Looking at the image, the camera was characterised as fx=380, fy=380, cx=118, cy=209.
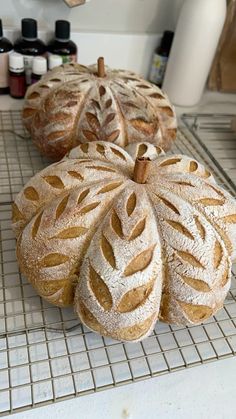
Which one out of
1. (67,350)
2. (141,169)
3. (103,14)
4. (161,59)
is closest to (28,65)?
(103,14)

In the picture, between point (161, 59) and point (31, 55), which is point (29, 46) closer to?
point (31, 55)

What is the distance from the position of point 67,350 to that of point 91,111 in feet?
1.44

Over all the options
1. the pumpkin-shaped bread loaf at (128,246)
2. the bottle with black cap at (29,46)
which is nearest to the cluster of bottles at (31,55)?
the bottle with black cap at (29,46)

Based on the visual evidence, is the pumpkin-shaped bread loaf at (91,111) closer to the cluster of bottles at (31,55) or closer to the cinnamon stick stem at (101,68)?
the cinnamon stick stem at (101,68)

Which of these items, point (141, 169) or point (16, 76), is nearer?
point (141, 169)

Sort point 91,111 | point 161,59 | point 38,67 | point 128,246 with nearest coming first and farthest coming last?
point 128,246
point 91,111
point 38,67
point 161,59

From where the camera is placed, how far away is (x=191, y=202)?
53cm

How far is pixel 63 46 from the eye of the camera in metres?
0.94

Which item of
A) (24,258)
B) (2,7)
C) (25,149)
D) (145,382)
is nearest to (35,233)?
(24,258)

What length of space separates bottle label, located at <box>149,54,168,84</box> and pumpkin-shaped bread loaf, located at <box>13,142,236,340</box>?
24.8 inches

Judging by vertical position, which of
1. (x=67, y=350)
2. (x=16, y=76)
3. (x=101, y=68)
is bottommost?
(x=67, y=350)

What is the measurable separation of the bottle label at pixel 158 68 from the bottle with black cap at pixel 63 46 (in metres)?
0.25

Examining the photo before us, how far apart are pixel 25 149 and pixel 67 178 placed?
35 cm

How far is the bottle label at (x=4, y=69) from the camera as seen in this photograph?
3.02 feet
